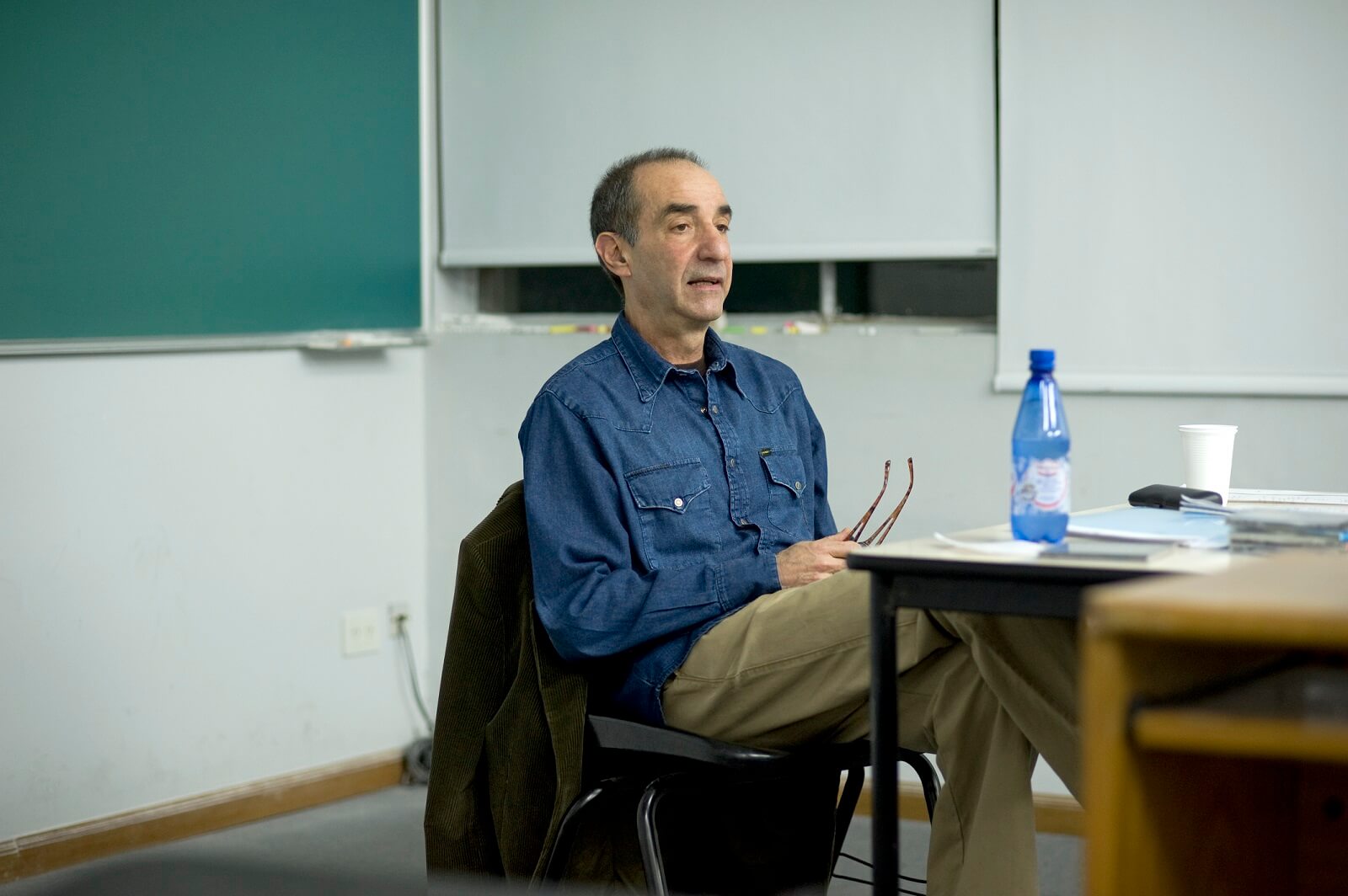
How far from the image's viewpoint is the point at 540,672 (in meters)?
1.89

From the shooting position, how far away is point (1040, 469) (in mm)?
1516

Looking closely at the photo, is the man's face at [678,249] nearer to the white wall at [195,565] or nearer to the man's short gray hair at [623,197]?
the man's short gray hair at [623,197]

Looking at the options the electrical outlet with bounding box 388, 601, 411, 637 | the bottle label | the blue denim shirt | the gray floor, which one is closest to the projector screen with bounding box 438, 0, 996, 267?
the electrical outlet with bounding box 388, 601, 411, 637

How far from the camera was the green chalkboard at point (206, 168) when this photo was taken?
280cm

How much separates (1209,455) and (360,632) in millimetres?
2125

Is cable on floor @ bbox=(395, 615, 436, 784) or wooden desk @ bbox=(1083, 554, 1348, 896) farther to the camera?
cable on floor @ bbox=(395, 615, 436, 784)

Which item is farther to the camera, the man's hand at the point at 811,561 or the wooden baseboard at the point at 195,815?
the wooden baseboard at the point at 195,815

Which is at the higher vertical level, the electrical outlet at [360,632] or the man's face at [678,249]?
the man's face at [678,249]

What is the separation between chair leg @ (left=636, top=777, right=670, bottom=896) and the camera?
68.7 inches

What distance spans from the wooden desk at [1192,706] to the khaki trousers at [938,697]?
359 mm

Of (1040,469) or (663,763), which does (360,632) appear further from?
(1040,469)

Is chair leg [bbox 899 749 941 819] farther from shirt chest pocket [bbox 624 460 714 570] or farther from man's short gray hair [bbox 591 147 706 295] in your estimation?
man's short gray hair [bbox 591 147 706 295]

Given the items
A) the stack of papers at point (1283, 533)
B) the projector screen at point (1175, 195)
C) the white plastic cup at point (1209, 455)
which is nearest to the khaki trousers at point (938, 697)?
the stack of papers at point (1283, 533)

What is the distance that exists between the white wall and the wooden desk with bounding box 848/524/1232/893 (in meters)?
1.93
